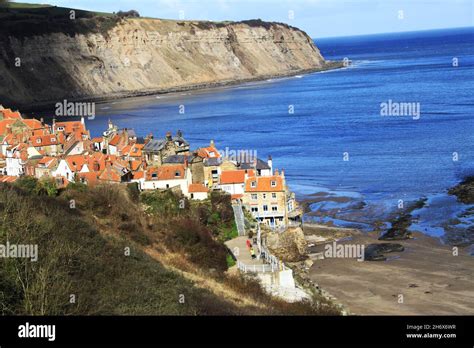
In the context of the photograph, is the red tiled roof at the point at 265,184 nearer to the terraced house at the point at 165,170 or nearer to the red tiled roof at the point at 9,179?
the terraced house at the point at 165,170

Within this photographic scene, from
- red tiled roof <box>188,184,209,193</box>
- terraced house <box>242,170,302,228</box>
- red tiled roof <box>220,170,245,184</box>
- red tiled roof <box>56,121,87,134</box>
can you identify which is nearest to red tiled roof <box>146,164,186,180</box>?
red tiled roof <box>188,184,209,193</box>

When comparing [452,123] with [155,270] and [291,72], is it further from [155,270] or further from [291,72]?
[291,72]

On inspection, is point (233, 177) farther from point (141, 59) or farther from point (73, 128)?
point (141, 59)

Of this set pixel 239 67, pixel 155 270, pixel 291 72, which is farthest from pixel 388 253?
pixel 291 72

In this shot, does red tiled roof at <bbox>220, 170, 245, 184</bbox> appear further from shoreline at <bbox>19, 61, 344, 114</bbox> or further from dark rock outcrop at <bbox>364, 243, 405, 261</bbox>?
shoreline at <bbox>19, 61, 344, 114</bbox>

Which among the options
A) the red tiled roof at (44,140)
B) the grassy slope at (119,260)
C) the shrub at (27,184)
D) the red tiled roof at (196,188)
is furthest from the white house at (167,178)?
the red tiled roof at (44,140)

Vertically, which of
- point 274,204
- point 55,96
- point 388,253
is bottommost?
point 388,253
